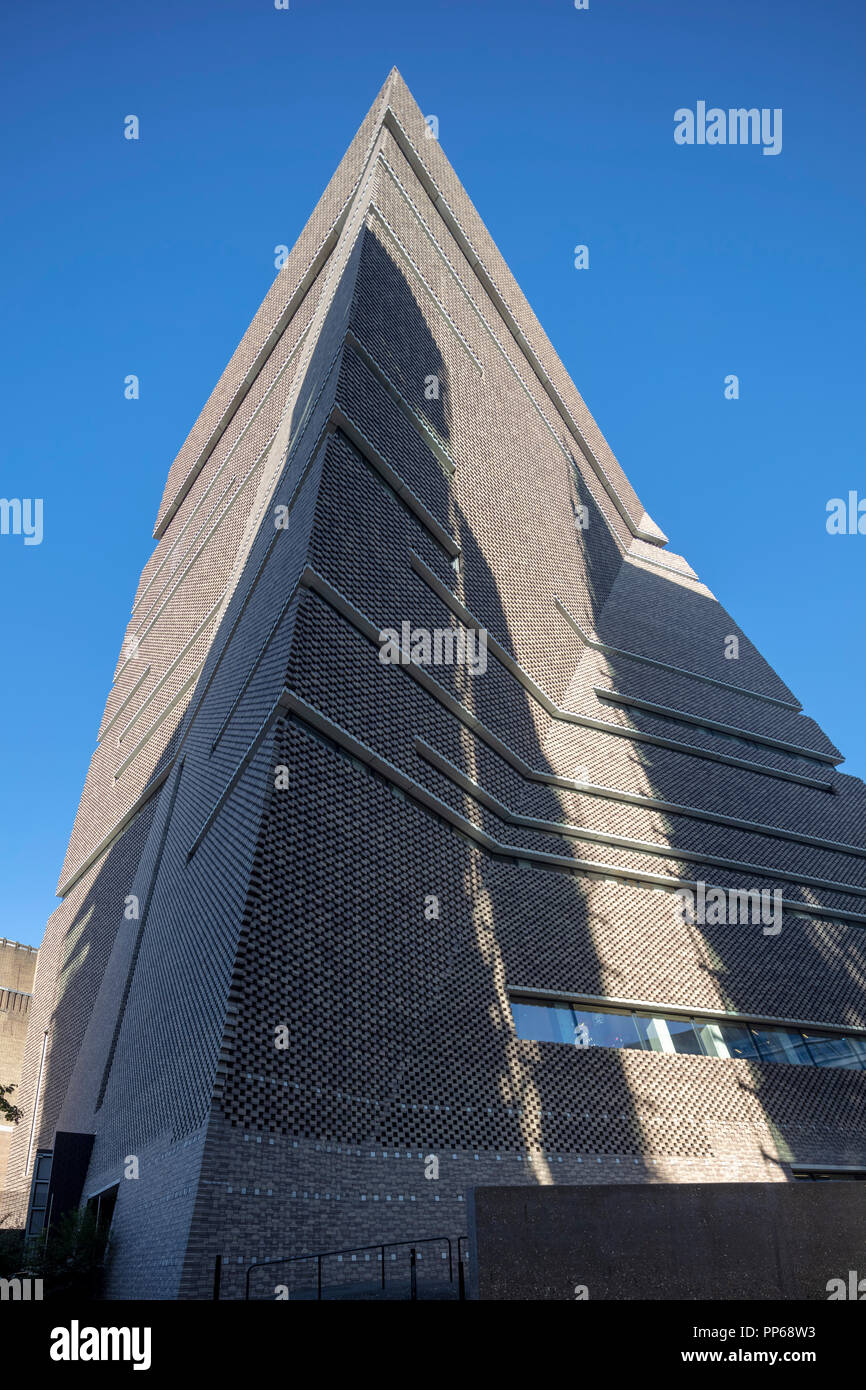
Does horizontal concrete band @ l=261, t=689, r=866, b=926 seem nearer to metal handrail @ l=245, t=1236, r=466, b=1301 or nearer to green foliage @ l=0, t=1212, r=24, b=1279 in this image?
green foliage @ l=0, t=1212, r=24, b=1279

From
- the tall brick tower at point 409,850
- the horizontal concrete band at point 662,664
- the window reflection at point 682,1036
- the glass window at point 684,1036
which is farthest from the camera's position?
the horizontal concrete band at point 662,664

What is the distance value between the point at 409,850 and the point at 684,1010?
8.42m

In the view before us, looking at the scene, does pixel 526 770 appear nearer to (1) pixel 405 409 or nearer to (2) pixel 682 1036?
(2) pixel 682 1036

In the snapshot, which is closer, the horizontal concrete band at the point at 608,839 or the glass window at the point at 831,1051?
the horizontal concrete band at the point at 608,839

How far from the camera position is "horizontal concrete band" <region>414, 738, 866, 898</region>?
18531 millimetres

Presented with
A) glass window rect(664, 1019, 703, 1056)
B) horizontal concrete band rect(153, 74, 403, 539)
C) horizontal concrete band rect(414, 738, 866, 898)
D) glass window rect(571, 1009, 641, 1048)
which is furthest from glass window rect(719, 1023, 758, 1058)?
horizontal concrete band rect(153, 74, 403, 539)

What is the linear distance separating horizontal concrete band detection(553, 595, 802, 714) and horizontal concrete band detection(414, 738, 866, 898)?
8239 millimetres

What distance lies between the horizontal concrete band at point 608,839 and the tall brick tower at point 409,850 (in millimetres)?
113

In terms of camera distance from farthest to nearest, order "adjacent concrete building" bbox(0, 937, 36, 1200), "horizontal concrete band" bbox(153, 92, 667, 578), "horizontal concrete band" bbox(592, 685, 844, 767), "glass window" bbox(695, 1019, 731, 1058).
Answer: "adjacent concrete building" bbox(0, 937, 36, 1200) → "horizontal concrete band" bbox(153, 92, 667, 578) → "horizontal concrete band" bbox(592, 685, 844, 767) → "glass window" bbox(695, 1019, 731, 1058)

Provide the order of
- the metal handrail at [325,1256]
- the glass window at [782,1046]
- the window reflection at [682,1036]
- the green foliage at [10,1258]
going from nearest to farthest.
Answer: the metal handrail at [325,1256]
the green foliage at [10,1258]
the window reflection at [682,1036]
the glass window at [782,1046]

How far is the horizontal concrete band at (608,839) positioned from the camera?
18531 millimetres

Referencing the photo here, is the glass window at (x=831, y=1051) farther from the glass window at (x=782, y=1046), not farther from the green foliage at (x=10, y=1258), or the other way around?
the green foliage at (x=10, y=1258)

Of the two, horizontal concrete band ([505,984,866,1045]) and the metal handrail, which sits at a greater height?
horizontal concrete band ([505,984,866,1045])

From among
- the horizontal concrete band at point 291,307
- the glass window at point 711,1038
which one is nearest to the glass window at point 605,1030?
the glass window at point 711,1038
